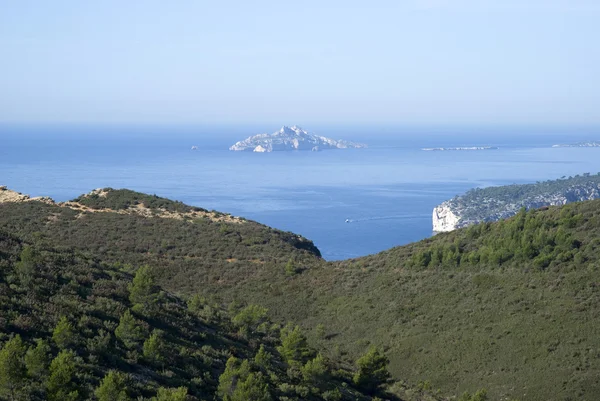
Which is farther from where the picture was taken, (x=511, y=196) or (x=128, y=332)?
(x=511, y=196)

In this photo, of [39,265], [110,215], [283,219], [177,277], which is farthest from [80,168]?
[39,265]

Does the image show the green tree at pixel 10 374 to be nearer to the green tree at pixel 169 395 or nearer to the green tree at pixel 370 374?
the green tree at pixel 169 395

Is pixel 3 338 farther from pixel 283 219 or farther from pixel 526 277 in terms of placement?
pixel 283 219

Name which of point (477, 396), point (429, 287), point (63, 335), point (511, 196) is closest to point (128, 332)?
point (63, 335)

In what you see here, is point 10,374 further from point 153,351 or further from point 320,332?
point 320,332

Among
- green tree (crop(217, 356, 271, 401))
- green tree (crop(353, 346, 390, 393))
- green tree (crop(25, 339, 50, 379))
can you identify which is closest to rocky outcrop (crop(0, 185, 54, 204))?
green tree (crop(353, 346, 390, 393))

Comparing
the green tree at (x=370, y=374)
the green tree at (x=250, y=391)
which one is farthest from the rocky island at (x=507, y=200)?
the green tree at (x=250, y=391)

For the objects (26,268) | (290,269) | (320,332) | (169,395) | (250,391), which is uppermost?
(26,268)
